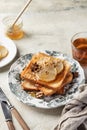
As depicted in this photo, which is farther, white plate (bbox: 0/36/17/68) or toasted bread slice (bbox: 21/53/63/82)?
white plate (bbox: 0/36/17/68)

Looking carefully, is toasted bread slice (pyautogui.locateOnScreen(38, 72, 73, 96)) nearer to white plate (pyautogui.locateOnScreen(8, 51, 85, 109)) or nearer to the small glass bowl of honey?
white plate (pyautogui.locateOnScreen(8, 51, 85, 109))

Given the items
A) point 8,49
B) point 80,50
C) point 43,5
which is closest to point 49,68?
point 80,50

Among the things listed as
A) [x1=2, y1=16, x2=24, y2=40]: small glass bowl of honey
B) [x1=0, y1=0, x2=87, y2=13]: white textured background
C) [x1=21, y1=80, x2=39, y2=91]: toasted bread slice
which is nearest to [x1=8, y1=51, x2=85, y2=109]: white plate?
[x1=21, y1=80, x2=39, y2=91]: toasted bread slice

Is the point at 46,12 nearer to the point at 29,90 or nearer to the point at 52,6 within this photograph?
the point at 52,6

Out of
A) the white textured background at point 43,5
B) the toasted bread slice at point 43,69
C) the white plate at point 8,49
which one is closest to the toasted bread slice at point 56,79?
the toasted bread slice at point 43,69

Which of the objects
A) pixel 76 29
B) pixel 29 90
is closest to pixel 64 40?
pixel 76 29
